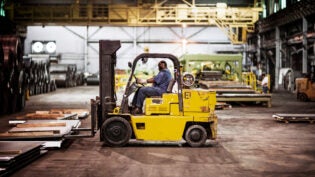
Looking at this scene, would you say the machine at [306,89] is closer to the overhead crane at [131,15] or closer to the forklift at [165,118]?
the overhead crane at [131,15]

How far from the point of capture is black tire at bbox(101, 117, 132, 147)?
8266mm

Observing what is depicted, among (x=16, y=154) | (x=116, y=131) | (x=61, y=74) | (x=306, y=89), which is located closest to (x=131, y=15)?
(x=61, y=74)

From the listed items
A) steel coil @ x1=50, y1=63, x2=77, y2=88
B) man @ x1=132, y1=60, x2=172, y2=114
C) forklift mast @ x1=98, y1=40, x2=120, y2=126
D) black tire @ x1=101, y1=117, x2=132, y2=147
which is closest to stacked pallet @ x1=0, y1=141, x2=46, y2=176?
black tire @ x1=101, y1=117, x2=132, y2=147

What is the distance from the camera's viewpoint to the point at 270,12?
34.3 metres

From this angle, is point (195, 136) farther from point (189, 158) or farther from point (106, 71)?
point (106, 71)

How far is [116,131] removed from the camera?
8.30 meters

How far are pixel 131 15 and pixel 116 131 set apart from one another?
26630 millimetres

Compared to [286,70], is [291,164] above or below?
below

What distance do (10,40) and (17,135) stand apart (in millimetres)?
7607

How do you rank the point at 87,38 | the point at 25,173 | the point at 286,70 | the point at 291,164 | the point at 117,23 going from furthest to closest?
the point at 87,38
the point at 117,23
the point at 286,70
the point at 291,164
the point at 25,173

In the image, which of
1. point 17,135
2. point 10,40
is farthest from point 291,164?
point 10,40

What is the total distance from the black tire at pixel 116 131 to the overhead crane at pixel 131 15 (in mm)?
24098

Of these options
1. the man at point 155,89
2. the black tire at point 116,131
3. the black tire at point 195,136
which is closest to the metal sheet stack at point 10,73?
the black tire at point 116,131

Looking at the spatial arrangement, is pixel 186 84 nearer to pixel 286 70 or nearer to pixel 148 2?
pixel 286 70
